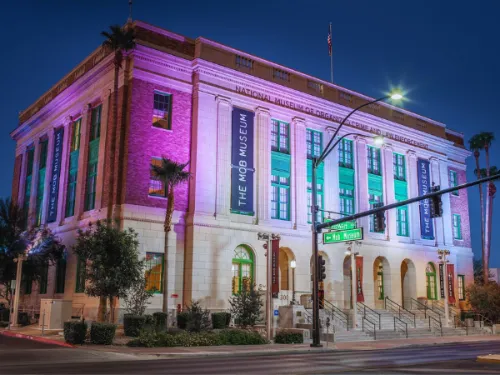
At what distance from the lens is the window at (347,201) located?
4659 centimetres

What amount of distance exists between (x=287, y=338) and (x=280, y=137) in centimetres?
1753

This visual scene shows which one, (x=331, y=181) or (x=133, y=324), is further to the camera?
(x=331, y=181)

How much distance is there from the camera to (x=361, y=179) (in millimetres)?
48000

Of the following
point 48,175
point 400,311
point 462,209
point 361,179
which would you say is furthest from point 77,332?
point 462,209

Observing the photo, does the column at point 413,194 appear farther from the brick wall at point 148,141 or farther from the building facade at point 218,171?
the brick wall at point 148,141

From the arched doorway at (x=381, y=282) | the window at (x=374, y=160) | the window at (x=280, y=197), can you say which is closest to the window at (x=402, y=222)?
the arched doorway at (x=381, y=282)

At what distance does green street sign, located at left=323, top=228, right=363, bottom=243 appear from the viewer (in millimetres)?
28192

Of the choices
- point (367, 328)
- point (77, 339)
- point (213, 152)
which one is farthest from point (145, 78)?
point (367, 328)

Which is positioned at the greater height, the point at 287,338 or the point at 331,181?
the point at 331,181

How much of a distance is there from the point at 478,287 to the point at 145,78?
32229 millimetres

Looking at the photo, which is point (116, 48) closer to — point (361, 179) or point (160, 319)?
point (160, 319)

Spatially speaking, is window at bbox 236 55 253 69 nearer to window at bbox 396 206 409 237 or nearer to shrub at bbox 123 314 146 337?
window at bbox 396 206 409 237

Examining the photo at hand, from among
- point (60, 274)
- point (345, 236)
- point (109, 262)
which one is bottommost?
point (60, 274)

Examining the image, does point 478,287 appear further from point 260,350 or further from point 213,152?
point 260,350
